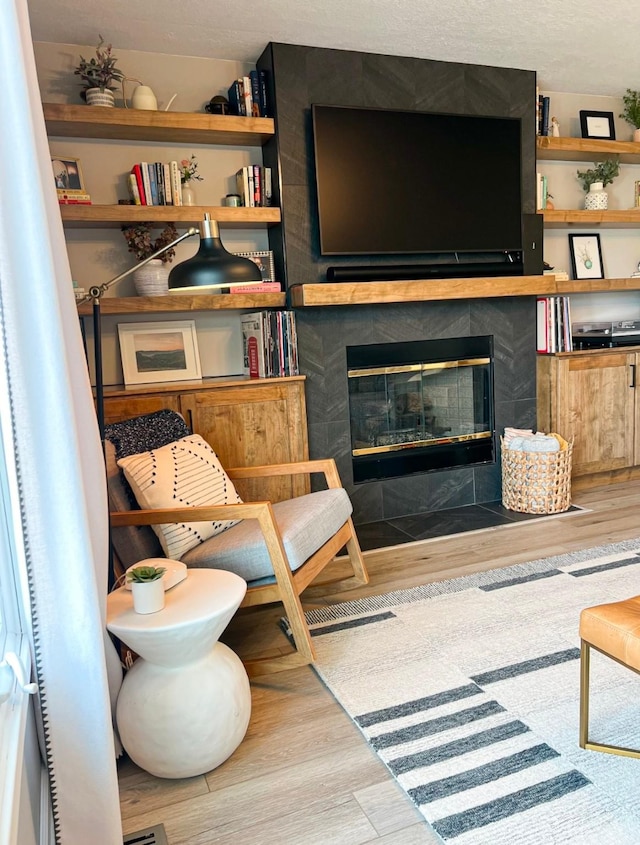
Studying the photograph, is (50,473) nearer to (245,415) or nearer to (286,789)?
(286,789)

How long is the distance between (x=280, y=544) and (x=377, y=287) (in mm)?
1772

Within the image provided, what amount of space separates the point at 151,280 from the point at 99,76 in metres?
0.95

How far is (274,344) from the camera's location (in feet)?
11.3

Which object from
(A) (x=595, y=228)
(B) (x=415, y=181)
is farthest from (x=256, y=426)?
(A) (x=595, y=228)

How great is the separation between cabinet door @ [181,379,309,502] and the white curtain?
1.81 metres

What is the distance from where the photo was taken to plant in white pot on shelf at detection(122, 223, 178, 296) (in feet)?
10.8

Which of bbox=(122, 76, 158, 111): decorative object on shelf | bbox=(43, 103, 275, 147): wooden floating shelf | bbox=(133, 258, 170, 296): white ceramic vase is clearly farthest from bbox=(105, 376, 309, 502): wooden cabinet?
bbox=(122, 76, 158, 111): decorative object on shelf

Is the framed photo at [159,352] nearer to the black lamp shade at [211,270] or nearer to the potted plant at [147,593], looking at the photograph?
the black lamp shade at [211,270]

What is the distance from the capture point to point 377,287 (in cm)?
348

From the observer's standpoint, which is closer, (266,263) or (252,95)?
(252,95)

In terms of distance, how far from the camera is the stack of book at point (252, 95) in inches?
132

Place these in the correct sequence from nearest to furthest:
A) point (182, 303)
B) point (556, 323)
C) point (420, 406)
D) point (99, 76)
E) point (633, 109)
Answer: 1. point (99, 76)
2. point (182, 303)
3. point (420, 406)
4. point (556, 323)
5. point (633, 109)

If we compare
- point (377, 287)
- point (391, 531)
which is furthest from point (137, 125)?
point (391, 531)

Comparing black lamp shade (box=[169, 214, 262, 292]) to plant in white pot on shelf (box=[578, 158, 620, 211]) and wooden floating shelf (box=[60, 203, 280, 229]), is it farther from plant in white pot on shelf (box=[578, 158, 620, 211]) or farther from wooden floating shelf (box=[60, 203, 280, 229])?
plant in white pot on shelf (box=[578, 158, 620, 211])
